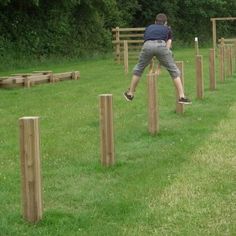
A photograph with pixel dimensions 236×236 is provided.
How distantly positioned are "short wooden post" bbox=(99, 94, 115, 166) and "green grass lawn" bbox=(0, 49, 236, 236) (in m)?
0.21

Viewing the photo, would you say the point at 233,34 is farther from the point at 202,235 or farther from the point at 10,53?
the point at 202,235

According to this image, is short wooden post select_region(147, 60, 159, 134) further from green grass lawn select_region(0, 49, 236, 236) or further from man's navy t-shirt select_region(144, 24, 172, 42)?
man's navy t-shirt select_region(144, 24, 172, 42)

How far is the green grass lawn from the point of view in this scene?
5.98m

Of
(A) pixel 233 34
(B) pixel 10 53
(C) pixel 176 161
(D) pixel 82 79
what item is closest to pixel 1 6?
(B) pixel 10 53

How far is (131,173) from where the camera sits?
7902mm

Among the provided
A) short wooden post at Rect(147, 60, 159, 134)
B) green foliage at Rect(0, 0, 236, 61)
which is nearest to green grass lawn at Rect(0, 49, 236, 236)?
short wooden post at Rect(147, 60, 159, 134)

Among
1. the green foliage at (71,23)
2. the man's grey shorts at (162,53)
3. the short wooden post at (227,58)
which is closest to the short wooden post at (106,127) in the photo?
the man's grey shorts at (162,53)

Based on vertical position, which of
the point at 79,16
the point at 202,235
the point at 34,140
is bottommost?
the point at 202,235

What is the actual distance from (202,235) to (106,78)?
637 inches

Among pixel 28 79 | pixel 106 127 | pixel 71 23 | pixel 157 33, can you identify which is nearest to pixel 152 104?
pixel 157 33

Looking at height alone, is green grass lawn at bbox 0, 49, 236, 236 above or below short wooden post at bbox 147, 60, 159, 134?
below

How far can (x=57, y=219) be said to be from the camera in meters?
6.09

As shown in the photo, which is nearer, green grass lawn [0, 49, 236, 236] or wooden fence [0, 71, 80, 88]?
green grass lawn [0, 49, 236, 236]

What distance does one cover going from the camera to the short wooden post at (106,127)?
7.98 meters
